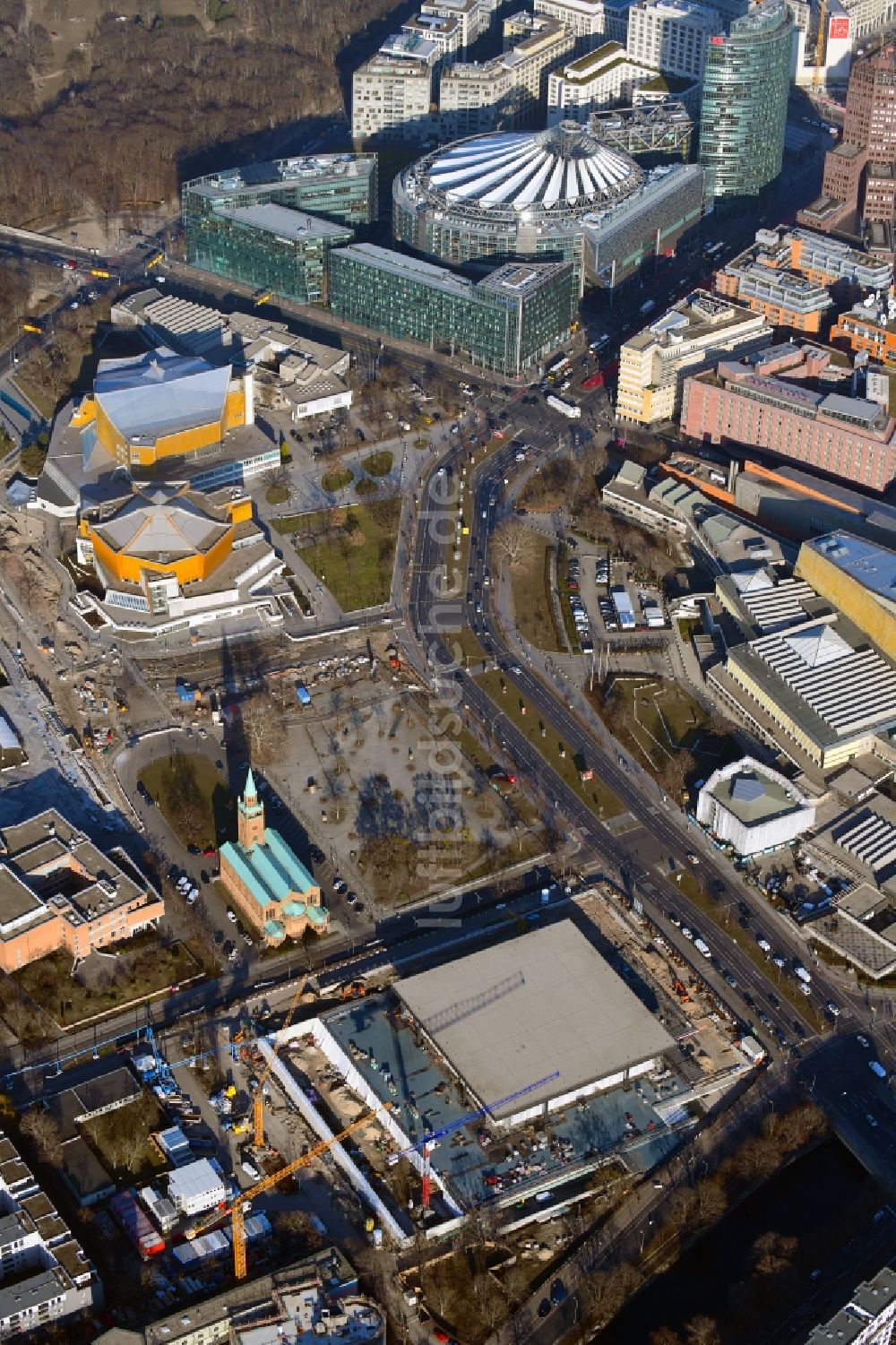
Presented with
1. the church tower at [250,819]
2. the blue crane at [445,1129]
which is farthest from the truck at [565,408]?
the blue crane at [445,1129]

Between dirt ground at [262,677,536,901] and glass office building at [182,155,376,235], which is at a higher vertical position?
glass office building at [182,155,376,235]

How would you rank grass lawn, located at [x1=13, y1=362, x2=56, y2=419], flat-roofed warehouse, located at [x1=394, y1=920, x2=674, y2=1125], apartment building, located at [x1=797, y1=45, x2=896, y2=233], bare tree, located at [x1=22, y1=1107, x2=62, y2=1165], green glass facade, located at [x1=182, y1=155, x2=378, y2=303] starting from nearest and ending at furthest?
bare tree, located at [x1=22, y1=1107, x2=62, y2=1165]
flat-roofed warehouse, located at [x1=394, y1=920, x2=674, y2=1125]
grass lawn, located at [x1=13, y1=362, x2=56, y2=419]
green glass facade, located at [x1=182, y1=155, x2=378, y2=303]
apartment building, located at [x1=797, y1=45, x2=896, y2=233]

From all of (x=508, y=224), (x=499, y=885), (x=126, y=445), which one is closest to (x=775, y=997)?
(x=499, y=885)

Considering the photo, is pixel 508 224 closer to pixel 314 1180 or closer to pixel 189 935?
pixel 189 935

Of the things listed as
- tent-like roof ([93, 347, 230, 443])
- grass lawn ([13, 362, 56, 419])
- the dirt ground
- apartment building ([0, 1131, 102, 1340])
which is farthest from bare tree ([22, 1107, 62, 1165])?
grass lawn ([13, 362, 56, 419])

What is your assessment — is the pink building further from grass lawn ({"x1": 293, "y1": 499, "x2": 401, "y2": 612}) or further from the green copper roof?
the green copper roof

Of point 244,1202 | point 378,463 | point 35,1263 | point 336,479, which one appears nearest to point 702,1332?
point 244,1202

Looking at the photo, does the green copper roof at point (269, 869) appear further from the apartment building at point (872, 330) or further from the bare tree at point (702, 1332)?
the apartment building at point (872, 330)
